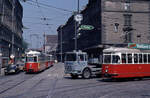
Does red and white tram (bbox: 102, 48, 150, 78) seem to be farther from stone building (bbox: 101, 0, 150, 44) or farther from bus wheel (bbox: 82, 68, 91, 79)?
stone building (bbox: 101, 0, 150, 44)

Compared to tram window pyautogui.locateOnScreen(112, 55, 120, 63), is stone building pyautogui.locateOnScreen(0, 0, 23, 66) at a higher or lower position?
higher

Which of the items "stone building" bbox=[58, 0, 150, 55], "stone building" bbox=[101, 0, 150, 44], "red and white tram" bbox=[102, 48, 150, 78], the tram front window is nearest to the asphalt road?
"red and white tram" bbox=[102, 48, 150, 78]

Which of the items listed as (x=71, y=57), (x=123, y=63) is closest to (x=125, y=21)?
(x=71, y=57)

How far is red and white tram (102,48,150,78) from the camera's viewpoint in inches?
745

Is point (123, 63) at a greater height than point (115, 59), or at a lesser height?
lesser

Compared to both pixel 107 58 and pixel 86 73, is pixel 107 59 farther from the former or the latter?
pixel 86 73

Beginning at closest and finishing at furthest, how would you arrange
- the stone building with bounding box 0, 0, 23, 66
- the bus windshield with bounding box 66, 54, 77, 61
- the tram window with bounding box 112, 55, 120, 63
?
the tram window with bounding box 112, 55, 120, 63, the bus windshield with bounding box 66, 54, 77, 61, the stone building with bounding box 0, 0, 23, 66

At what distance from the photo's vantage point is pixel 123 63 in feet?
62.8

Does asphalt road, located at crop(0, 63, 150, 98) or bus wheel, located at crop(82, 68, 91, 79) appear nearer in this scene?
asphalt road, located at crop(0, 63, 150, 98)

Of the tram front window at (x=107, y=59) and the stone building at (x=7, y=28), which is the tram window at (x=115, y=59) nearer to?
the tram front window at (x=107, y=59)

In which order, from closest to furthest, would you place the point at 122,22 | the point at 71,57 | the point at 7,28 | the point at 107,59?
1. the point at 107,59
2. the point at 71,57
3. the point at 122,22
4. the point at 7,28

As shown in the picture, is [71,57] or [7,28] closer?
[71,57]

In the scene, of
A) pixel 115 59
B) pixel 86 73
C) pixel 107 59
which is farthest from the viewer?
pixel 86 73

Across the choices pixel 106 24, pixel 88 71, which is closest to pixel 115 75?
pixel 88 71
